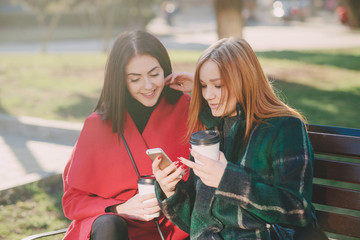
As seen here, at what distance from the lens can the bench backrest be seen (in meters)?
2.35

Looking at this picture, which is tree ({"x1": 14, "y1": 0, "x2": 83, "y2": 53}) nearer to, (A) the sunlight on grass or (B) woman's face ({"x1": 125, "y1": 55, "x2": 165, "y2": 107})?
(A) the sunlight on grass

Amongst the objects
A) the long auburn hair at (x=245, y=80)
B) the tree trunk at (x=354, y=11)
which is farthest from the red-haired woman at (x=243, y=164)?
the tree trunk at (x=354, y=11)

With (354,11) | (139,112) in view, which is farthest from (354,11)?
(139,112)

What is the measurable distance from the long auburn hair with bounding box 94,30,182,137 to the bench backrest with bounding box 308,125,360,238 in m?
1.08

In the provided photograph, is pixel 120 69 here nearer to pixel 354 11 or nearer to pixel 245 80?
pixel 245 80

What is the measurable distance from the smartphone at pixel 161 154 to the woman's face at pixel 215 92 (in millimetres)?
337

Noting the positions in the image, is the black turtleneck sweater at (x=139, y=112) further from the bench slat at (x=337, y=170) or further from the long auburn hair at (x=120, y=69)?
the bench slat at (x=337, y=170)

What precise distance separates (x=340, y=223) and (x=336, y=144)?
17.2 inches

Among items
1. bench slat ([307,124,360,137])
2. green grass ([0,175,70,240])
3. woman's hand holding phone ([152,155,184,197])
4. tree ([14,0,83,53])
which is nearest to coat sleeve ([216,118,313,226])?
woman's hand holding phone ([152,155,184,197])

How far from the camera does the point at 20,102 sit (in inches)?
341

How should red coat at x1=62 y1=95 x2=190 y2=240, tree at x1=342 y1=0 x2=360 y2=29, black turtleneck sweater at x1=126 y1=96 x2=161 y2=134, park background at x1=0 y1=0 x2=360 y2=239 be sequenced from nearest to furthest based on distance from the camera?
red coat at x1=62 y1=95 x2=190 y2=240
black turtleneck sweater at x1=126 y1=96 x2=161 y2=134
park background at x1=0 y1=0 x2=360 y2=239
tree at x1=342 y1=0 x2=360 y2=29

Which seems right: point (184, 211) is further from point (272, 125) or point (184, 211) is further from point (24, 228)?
point (24, 228)

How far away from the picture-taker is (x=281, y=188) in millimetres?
1922

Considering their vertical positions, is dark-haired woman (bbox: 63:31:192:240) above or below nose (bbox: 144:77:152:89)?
below
